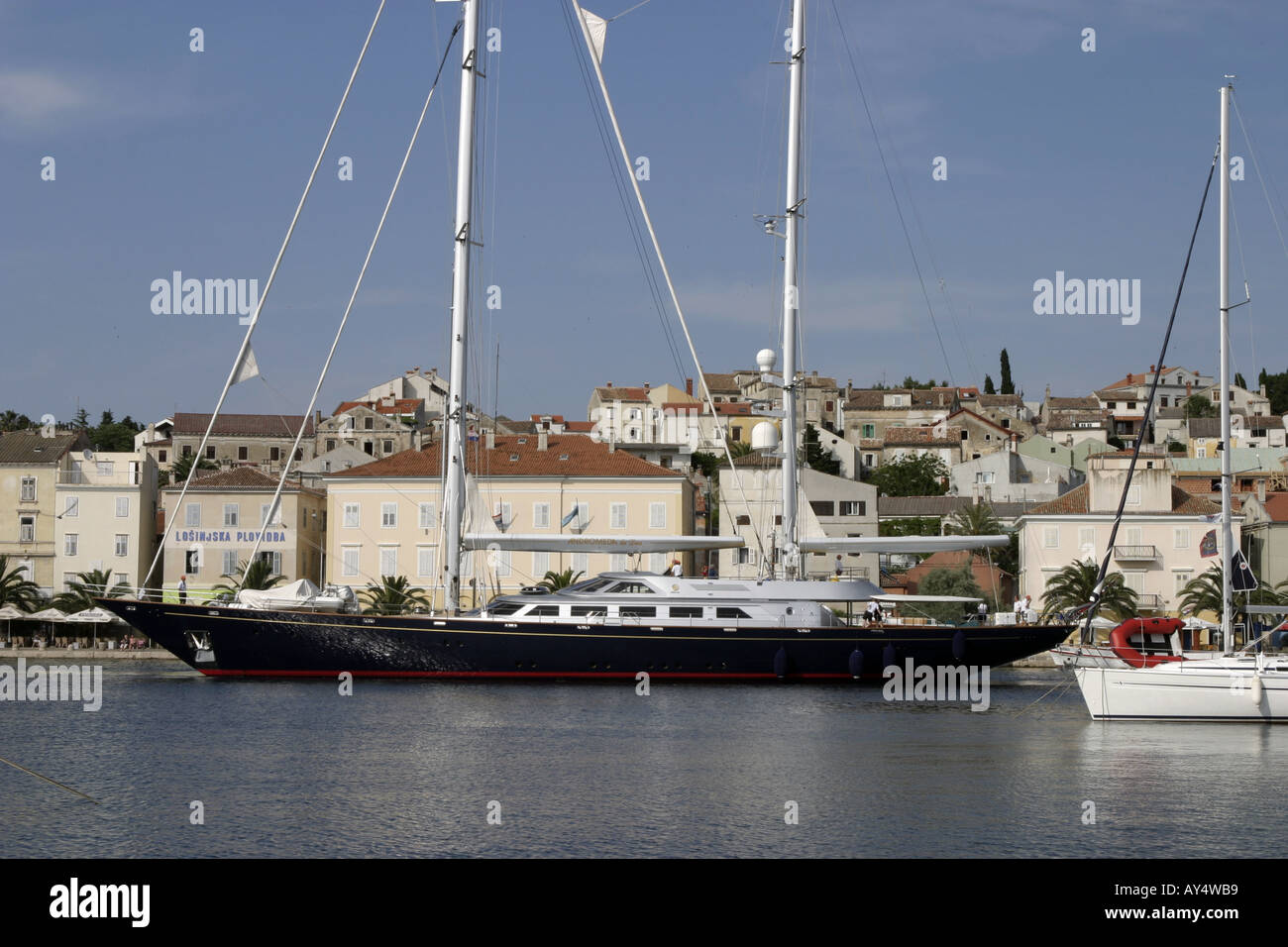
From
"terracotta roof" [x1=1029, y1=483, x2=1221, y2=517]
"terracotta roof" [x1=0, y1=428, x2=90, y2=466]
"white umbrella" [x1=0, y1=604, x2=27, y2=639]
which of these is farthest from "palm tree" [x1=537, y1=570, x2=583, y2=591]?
"terracotta roof" [x1=0, y1=428, x2=90, y2=466]

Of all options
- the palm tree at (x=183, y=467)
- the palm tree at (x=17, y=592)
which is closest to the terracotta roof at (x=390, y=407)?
the palm tree at (x=183, y=467)

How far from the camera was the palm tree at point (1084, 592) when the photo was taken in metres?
63.1

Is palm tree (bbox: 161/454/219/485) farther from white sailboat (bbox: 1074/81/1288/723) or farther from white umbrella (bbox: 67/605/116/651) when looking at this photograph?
white sailboat (bbox: 1074/81/1288/723)

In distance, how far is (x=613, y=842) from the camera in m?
20.5

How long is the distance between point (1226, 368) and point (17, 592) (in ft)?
167

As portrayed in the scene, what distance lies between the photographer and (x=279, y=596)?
43562 mm

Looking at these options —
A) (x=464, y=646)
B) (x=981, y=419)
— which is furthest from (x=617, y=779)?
(x=981, y=419)

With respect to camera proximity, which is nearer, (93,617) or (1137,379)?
(93,617)

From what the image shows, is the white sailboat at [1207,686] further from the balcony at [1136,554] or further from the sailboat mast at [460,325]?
the balcony at [1136,554]

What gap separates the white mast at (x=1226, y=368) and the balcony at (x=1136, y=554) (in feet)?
109

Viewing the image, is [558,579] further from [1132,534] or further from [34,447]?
[34,447]
